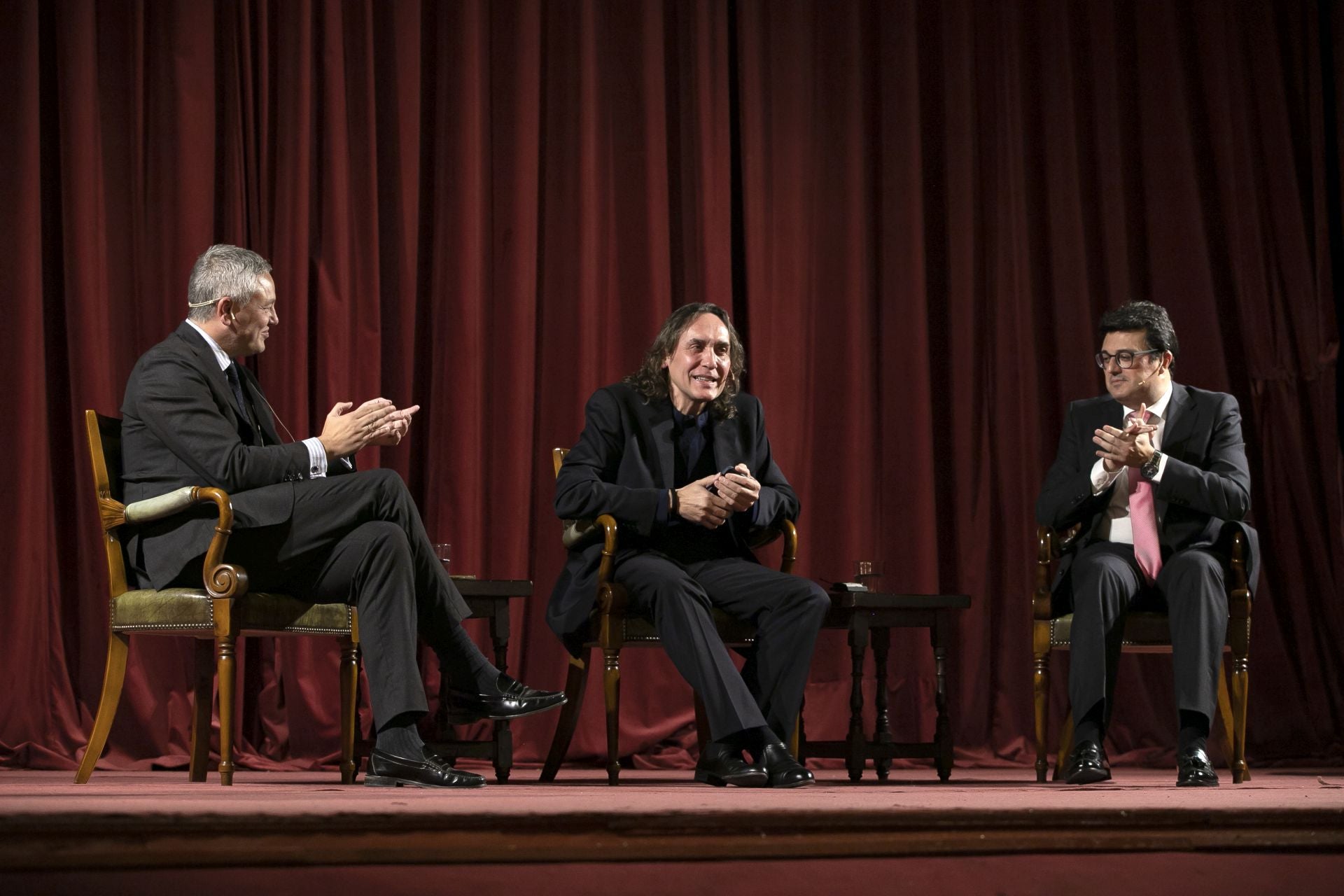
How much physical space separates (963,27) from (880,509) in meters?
1.74

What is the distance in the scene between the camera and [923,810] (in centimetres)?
191

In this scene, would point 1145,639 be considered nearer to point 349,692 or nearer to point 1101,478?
point 1101,478

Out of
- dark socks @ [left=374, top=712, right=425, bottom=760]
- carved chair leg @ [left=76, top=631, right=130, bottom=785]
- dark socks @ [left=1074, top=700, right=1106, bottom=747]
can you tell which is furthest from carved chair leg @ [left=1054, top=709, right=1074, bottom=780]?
carved chair leg @ [left=76, top=631, right=130, bottom=785]

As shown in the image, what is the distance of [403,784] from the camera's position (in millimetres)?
→ 2836

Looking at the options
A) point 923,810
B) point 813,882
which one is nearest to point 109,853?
point 813,882

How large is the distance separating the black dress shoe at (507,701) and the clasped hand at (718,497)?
0.58 metres

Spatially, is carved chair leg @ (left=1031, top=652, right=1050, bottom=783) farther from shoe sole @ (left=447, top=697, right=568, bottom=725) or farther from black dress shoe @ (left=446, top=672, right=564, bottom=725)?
black dress shoe @ (left=446, top=672, right=564, bottom=725)

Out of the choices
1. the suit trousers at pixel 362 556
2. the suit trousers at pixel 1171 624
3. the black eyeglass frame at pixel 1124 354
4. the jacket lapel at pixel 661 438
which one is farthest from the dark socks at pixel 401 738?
the black eyeglass frame at pixel 1124 354

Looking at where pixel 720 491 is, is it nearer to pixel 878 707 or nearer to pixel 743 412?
pixel 743 412

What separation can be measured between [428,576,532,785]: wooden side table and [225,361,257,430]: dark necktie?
26.9 inches

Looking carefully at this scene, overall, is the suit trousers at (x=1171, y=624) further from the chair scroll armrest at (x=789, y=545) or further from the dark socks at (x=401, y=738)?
the dark socks at (x=401, y=738)

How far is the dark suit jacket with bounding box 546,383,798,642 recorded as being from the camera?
3447 mm

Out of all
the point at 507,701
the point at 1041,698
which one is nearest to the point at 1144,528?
the point at 1041,698

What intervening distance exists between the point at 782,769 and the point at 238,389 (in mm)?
1559
